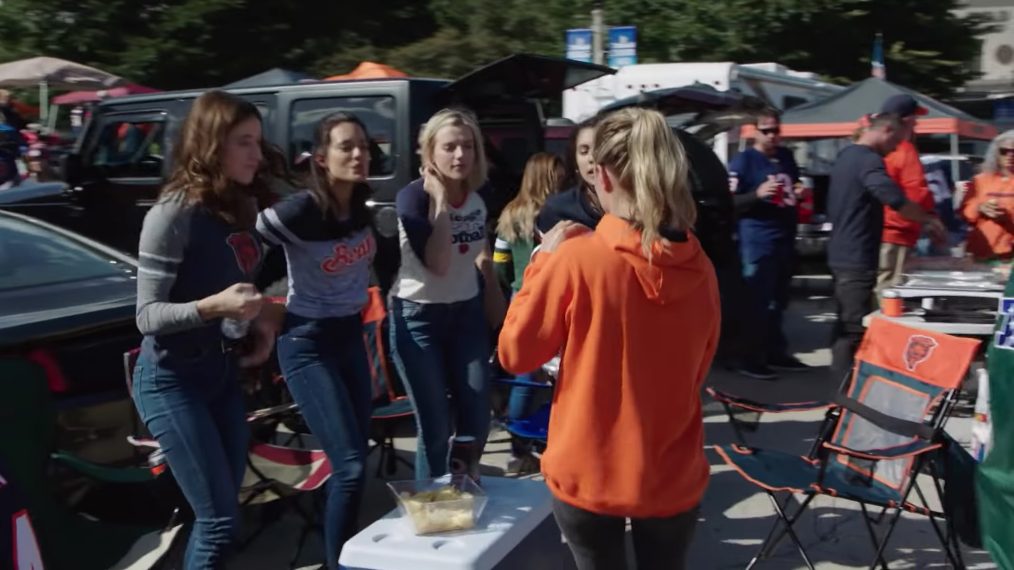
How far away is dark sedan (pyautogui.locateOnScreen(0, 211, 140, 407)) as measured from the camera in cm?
334

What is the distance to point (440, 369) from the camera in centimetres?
391

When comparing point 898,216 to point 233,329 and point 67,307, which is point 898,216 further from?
point 67,307

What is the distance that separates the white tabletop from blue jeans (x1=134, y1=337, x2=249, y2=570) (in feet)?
1.20

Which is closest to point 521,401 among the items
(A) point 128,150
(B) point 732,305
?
(B) point 732,305

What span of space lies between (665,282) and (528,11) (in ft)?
58.1

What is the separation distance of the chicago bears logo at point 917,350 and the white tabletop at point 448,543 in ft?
5.92

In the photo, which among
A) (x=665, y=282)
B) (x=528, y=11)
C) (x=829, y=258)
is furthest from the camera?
(x=528, y=11)

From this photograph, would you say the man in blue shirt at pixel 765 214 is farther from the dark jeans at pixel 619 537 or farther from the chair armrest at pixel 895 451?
the dark jeans at pixel 619 537

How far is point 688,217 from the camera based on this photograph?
7.89ft

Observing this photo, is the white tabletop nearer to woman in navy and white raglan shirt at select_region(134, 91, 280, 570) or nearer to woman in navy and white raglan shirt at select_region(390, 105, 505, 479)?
woman in navy and white raglan shirt at select_region(134, 91, 280, 570)

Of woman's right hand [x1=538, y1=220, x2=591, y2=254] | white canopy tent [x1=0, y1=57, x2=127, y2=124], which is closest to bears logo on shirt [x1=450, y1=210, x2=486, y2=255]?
woman's right hand [x1=538, y1=220, x2=591, y2=254]

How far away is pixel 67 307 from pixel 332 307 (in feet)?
3.09

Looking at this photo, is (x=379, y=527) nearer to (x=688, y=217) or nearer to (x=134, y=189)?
(x=688, y=217)

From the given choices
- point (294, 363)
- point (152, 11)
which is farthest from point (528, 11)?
point (294, 363)
